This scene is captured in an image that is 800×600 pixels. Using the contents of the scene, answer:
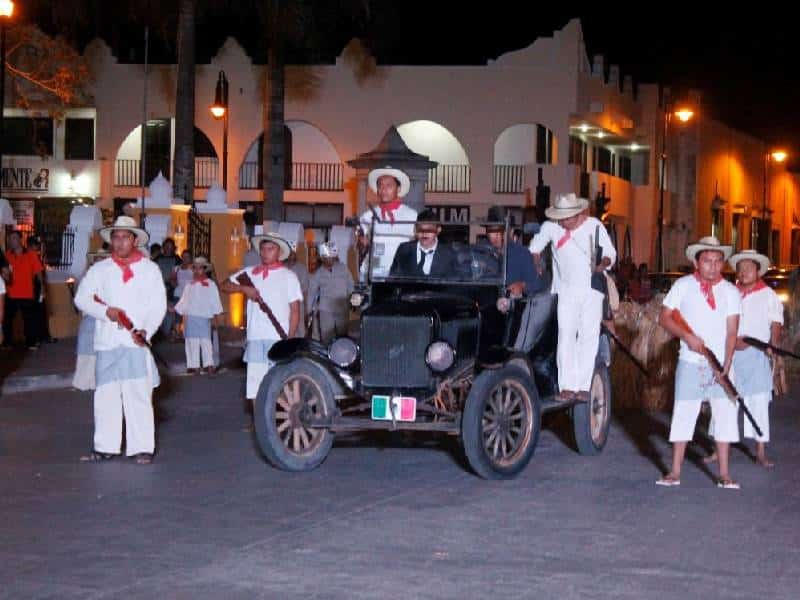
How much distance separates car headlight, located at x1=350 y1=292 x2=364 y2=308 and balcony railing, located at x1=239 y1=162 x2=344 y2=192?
128 ft

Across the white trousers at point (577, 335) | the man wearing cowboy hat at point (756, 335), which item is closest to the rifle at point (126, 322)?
the white trousers at point (577, 335)

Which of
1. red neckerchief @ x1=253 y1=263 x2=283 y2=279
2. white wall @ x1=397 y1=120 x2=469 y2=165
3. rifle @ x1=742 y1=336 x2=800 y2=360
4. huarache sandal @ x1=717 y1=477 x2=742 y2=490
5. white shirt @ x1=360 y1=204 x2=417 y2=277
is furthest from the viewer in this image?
white wall @ x1=397 y1=120 x2=469 y2=165

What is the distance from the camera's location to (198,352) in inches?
880

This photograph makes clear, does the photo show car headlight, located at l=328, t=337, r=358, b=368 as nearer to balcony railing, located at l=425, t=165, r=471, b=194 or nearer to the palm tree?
the palm tree

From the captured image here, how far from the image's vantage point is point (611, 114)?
2169 inches

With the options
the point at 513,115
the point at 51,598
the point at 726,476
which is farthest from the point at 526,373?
the point at 513,115

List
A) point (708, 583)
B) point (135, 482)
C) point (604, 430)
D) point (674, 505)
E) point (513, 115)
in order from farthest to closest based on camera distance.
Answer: point (513, 115) < point (604, 430) < point (135, 482) < point (674, 505) < point (708, 583)

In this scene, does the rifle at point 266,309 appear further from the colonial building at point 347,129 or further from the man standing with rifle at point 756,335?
the colonial building at point 347,129

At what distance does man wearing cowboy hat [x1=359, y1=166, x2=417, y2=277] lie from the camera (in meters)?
14.0

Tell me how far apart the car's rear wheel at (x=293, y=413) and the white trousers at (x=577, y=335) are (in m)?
2.13

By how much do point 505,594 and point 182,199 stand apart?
2900cm

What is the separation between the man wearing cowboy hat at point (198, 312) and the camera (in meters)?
22.1

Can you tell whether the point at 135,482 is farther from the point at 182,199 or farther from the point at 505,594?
the point at 182,199

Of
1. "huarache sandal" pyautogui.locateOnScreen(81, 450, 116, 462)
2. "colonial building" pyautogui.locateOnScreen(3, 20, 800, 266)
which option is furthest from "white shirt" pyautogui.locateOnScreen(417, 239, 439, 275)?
"colonial building" pyautogui.locateOnScreen(3, 20, 800, 266)
